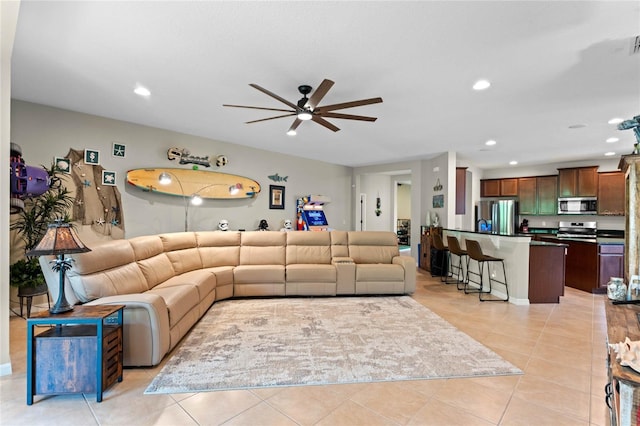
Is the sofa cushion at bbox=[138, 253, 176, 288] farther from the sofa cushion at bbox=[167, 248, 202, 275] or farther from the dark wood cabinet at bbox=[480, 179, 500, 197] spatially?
the dark wood cabinet at bbox=[480, 179, 500, 197]

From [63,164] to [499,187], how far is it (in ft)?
29.6

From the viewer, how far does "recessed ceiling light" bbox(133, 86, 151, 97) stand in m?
3.23

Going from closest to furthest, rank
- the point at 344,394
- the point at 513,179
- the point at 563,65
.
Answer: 1. the point at 344,394
2. the point at 563,65
3. the point at 513,179

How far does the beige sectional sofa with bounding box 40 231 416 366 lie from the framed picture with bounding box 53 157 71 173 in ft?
4.79

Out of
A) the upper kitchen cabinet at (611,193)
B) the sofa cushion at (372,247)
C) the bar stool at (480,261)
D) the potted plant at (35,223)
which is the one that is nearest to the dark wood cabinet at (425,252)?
the bar stool at (480,261)

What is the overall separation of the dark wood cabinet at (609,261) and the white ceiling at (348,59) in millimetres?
1879

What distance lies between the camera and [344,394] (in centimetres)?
207

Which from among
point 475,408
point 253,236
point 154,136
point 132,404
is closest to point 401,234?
point 253,236

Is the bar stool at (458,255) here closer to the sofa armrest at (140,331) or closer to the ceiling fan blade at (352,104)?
the ceiling fan blade at (352,104)

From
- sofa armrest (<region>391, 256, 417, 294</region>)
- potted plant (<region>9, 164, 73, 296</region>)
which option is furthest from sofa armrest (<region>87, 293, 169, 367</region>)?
sofa armrest (<region>391, 256, 417, 294</region>)

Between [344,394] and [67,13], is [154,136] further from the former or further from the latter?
[344,394]

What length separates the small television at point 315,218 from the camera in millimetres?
7074

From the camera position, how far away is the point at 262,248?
484 cm

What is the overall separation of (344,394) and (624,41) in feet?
10.7
